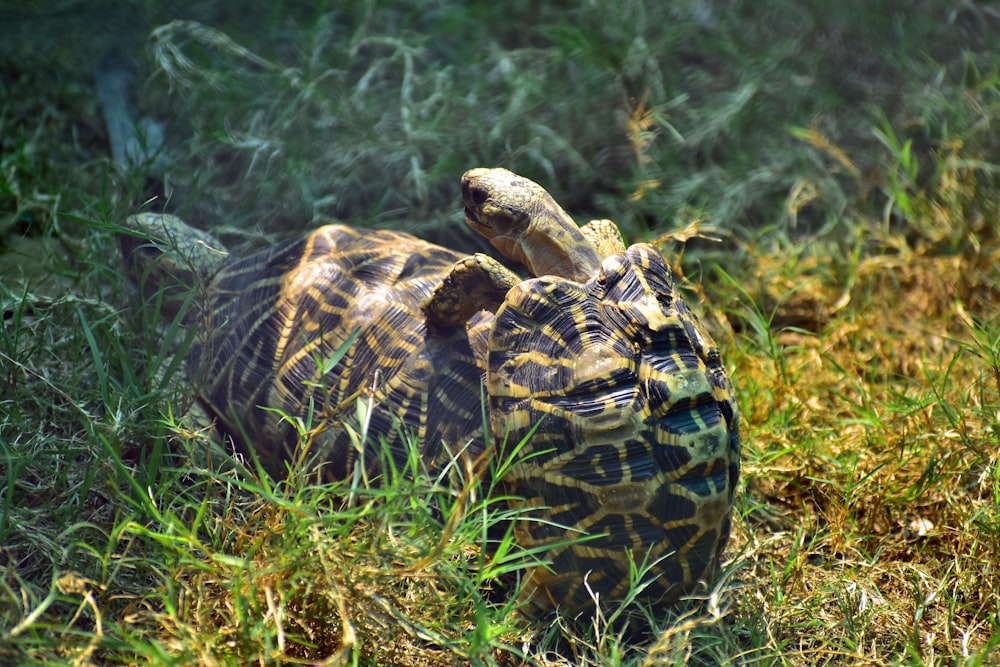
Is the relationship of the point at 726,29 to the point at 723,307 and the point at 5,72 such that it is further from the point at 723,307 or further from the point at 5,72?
the point at 5,72

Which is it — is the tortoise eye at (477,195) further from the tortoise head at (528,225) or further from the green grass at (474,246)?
the green grass at (474,246)

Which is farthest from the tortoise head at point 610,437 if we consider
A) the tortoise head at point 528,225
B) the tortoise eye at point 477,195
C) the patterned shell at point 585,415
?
the tortoise eye at point 477,195

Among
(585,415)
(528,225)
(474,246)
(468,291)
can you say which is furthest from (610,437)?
(474,246)

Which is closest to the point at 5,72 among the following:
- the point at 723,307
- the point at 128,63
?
the point at 128,63

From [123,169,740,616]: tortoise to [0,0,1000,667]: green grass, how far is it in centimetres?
12

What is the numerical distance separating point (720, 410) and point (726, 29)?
123 inches

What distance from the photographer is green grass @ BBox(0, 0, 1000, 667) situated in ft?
6.68

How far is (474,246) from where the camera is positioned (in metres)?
3.83

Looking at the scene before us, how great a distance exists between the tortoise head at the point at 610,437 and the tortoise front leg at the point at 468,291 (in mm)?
113

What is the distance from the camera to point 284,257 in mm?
2951

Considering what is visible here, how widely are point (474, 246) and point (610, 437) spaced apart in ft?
6.12

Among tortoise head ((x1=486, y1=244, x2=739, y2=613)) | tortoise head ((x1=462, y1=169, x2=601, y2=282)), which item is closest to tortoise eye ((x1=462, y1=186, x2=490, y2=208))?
tortoise head ((x1=462, y1=169, x2=601, y2=282))

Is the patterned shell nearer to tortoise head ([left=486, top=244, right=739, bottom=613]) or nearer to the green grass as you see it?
tortoise head ([left=486, top=244, right=739, bottom=613])

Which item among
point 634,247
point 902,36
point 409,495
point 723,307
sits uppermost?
point 634,247
